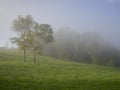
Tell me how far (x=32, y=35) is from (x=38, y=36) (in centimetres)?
207

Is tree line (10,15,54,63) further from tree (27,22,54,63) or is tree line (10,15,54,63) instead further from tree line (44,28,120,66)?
tree line (44,28,120,66)

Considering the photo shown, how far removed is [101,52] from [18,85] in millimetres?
117870

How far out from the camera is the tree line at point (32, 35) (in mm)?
76750

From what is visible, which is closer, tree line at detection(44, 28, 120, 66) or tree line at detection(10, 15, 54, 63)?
tree line at detection(10, 15, 54, 63)

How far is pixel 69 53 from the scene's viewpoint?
452 ft

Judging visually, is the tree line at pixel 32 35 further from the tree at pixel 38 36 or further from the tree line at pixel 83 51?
the tree line at pixel 83 51

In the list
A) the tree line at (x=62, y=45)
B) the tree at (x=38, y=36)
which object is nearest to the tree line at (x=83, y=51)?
the tree line at (x=62, y=45)

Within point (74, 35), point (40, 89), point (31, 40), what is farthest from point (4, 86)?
point (74, 35)

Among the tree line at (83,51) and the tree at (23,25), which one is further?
the tree line at (83,51)

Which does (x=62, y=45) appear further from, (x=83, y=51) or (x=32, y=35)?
(x=32, y=35)

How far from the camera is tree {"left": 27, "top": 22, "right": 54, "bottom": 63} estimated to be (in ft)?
251

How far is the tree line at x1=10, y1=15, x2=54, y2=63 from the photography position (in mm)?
76750

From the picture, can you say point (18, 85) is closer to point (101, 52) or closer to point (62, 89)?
point (62, 89)

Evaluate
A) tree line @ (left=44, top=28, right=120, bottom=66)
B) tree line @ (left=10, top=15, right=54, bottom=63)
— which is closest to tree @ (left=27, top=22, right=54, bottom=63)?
tree line @ (left=10, top=15, right=54, bottom=63)
